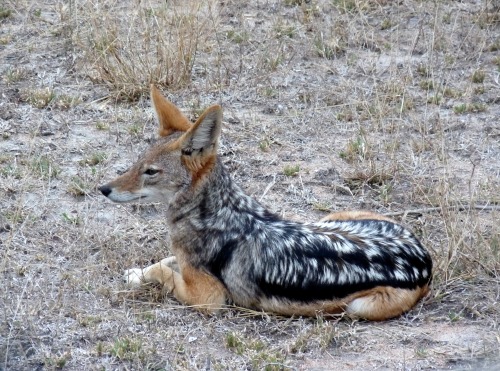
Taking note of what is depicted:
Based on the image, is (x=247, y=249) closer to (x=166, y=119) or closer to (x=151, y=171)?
(x=151, y=171)

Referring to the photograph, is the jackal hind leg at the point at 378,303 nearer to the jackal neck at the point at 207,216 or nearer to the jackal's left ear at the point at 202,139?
the jackal neck at the point at 207,216

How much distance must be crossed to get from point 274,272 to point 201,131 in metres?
1.08

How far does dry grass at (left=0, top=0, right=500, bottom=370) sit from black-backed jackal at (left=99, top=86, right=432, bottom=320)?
138 mm

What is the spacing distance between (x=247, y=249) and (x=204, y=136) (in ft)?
2.74

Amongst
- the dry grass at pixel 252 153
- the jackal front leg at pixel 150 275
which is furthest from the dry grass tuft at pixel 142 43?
the jackal front leg at pixel 150 275

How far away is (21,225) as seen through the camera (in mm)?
7695

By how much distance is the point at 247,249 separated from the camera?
6.79 m

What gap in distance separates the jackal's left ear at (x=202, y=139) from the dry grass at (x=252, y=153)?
97cm

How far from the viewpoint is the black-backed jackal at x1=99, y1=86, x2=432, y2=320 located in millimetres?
6527

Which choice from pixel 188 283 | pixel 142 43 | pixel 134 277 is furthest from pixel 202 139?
pixel 142 43

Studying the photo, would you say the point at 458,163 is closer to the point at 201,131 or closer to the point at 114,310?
the point at 201,131

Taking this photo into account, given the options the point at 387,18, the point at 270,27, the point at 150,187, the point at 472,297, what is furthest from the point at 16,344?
the point at 387,18

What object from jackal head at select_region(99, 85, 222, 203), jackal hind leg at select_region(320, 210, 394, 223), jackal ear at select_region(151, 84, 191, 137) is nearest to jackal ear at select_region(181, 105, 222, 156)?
jackal head at select_region(99, 85, 222, 203)

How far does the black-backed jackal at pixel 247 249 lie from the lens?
653 cm
